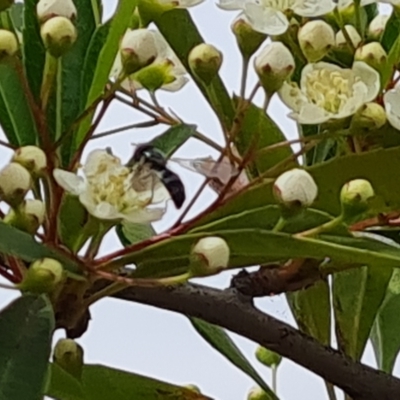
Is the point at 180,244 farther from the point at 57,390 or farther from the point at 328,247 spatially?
the point at 57,390

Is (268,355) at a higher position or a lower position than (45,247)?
higher

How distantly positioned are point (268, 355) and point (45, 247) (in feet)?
1.75

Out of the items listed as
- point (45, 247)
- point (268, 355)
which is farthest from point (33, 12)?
point (268, 355)

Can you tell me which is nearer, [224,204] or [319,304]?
[224,204]

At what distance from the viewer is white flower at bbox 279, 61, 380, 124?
746 millimetres

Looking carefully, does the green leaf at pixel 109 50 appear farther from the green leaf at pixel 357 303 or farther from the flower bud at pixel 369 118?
the green leaf at pixel 357 303

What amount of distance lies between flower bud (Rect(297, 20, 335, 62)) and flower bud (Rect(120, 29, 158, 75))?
0.33ft

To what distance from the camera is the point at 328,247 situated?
651mm

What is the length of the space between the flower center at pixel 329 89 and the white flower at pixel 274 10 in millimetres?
42

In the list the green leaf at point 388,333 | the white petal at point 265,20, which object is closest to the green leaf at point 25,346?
the white petal at point 265,20

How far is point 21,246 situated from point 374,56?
0.27 meters

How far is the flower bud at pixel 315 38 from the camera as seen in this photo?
0.75 metres

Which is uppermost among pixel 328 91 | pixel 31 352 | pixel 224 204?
pixel 328 91

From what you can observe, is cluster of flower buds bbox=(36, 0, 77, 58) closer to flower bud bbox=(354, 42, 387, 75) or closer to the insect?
the insect
